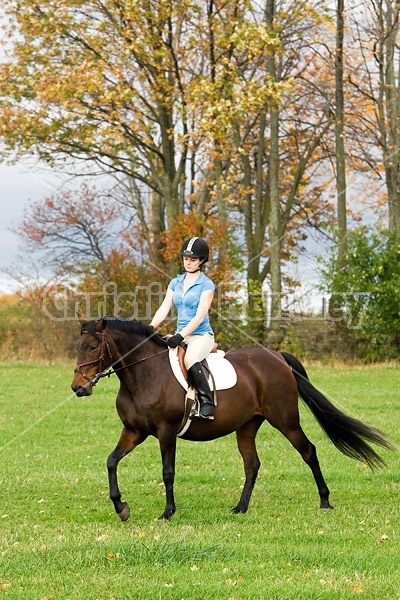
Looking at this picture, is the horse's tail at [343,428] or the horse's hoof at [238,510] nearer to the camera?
the horse's hoof at [238,510]

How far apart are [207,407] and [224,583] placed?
113 inches

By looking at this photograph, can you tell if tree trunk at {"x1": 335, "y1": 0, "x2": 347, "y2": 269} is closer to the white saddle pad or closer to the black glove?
the white saddle pad

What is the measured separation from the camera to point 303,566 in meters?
6.53

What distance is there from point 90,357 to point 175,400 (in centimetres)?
101

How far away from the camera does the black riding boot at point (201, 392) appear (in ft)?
28.6

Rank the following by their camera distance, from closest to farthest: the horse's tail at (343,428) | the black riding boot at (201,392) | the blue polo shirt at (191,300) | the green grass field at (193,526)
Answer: the green grass field at (193,526)
the black riding boot at (201,392)
the blue polo shirt at (191,300)
the horse's tail at (343,428)

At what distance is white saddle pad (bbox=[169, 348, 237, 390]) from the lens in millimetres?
8797

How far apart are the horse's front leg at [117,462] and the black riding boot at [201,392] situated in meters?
0.62

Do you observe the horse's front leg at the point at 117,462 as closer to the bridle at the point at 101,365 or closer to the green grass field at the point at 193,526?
the green grass field at the point at 193,526

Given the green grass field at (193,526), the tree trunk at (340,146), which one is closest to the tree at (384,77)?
the tree trunk at (340,146)

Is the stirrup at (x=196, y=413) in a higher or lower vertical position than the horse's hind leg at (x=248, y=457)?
higher

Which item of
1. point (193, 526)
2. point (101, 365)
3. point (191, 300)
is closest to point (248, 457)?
point (193, 526)

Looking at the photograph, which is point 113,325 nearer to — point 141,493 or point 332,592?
point 141,493

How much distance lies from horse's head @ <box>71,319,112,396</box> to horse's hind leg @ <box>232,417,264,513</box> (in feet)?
6.35
